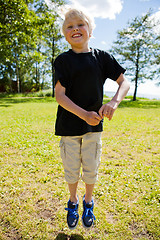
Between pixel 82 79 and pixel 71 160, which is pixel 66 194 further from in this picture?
pixel 82 79

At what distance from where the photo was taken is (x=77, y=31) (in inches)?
66.0

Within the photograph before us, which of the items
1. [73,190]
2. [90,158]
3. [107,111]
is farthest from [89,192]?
[107,111]

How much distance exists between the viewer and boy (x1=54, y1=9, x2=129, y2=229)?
1663 millimetres

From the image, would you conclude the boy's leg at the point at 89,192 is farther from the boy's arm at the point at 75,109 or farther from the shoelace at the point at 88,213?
the boy's arm at the point at 75,109

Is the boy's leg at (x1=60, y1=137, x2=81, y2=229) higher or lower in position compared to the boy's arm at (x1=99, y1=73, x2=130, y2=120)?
lower

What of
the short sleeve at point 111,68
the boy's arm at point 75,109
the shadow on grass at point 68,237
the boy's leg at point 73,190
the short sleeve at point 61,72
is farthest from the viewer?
the boy's leg at point 73,190

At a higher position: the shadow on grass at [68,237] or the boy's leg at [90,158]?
the boy's leg at [90,158]

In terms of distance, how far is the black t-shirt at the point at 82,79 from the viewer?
5.50 feet

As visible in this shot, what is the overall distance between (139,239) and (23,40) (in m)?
13.2

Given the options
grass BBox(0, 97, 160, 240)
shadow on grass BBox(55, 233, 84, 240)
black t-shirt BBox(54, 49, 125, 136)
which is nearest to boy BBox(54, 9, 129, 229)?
black t-shirt BBox(54, 49, 125, 136)

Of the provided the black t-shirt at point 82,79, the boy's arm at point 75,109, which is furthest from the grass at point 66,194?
the boy's arm at point 75,109

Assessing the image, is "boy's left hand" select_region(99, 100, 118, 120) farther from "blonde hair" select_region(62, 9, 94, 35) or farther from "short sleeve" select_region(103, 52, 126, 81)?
"blonde hair" select_region(62, 9, 94, 35)

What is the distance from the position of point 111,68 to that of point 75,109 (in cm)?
64

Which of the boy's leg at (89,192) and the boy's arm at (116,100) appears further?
the boy's leg at (89,192)
